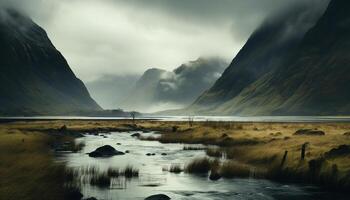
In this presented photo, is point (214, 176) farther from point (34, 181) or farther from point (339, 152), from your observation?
point (34, 181)

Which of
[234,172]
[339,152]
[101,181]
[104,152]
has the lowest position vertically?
[101,181]

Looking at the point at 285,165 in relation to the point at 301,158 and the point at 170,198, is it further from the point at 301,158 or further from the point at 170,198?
the point at 170,198

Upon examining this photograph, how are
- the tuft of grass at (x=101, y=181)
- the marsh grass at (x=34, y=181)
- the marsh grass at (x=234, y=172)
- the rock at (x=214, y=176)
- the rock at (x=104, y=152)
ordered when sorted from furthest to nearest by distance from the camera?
1. the rock at (x=104, y=152)
2. the marsh grass at (x=234, y=172)
3. the rock at (x=214, y=176)
4. the tuft of grass at (x=101, y=181)
5. the marsh grass at (x=34, y=181)

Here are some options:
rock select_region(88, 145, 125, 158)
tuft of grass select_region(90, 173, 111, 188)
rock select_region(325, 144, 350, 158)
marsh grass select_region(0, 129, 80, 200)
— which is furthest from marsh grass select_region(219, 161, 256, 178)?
rock select_region(88, 145, 125, 158)

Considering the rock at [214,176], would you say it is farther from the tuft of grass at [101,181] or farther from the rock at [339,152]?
the rock at [339,152]

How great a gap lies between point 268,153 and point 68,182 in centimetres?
2531

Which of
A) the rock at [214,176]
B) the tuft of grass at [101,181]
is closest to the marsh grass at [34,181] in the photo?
the tuft of grass at [101,181]

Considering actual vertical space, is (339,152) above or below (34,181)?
above

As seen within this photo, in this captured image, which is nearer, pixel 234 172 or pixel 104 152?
pixel 234 172

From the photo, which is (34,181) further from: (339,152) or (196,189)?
(339,152)

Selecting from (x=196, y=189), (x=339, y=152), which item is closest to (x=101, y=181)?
(x=196, y=189)

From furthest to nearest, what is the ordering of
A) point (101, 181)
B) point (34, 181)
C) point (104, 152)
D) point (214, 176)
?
1. point (104, 152)
2. point (214, 176)
3. point (101, 181)
4. point (34, 181)

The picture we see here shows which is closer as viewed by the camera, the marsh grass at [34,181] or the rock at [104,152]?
the marsh grass at [34,181]

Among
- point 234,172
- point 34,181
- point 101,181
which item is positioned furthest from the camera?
point 234,172
